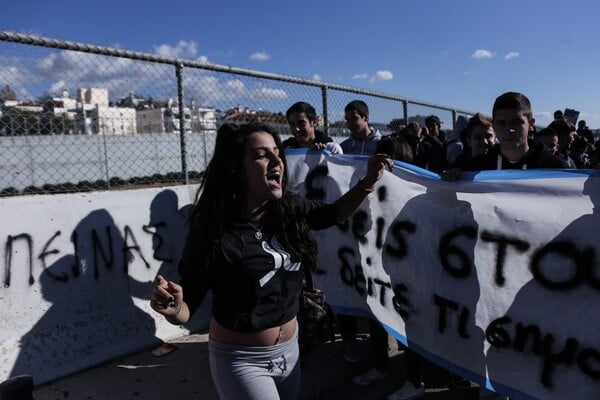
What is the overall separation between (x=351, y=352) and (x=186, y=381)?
1301 mm

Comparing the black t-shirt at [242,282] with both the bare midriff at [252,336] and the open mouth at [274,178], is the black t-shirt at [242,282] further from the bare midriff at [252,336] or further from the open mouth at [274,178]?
the open mouth at [274,178]

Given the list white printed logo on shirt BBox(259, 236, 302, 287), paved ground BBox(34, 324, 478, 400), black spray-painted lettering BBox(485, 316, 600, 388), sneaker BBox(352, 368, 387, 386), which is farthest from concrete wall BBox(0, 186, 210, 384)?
black spray-painted lettering BBox(485, 316, 600, 388)

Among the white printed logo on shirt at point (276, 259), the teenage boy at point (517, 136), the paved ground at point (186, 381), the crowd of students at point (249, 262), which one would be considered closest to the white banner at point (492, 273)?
the teenage boy at point (517, 136)

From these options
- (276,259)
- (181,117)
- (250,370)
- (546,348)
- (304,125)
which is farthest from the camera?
(181,117)

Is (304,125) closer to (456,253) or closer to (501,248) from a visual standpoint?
(456,253)

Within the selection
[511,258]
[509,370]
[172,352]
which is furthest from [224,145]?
[172,352]

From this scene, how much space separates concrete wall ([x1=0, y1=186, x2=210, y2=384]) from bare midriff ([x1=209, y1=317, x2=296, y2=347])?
2073 mm

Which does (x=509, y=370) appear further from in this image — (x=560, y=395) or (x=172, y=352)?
(x=172, y=352)

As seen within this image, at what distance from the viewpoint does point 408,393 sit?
329cm

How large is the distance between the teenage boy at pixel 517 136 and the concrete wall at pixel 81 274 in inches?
112

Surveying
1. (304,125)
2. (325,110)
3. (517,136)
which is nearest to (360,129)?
(304,125)

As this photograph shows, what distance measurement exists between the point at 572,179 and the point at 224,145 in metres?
1.72

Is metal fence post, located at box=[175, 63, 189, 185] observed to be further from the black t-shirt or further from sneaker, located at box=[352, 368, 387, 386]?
the black t-shirt

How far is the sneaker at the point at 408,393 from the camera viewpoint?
129 inches
